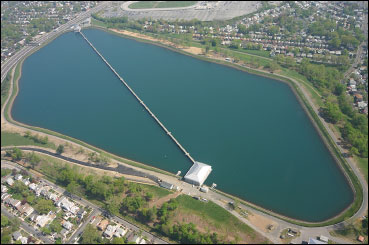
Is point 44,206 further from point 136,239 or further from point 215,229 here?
point 215,229

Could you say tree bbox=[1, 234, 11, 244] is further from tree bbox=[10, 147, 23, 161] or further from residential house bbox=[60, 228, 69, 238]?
tree bbox=[10, 147, 23, 161]

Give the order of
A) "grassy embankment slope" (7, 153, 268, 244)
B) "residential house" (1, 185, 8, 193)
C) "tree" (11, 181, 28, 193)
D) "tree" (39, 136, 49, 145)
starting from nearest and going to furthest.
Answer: "grassy embankment slope" (7, 153, 268, 244), "tree" (11, 181, 28, 193), "residential house" (1, 185, 8, 193), "tree" (39, 136, 49, 145)

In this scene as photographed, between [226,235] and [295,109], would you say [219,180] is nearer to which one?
[226,235]

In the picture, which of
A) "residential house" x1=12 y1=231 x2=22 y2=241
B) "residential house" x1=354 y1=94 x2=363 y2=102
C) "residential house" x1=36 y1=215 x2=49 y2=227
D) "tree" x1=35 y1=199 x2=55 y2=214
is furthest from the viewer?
"residential house" x1=354 y1=94 x2=363 y2=102

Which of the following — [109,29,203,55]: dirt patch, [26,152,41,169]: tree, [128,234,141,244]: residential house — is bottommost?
[128,234,141,244]: residential house

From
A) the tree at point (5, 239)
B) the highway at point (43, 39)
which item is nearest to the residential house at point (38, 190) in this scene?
the tree at point (5, 239)

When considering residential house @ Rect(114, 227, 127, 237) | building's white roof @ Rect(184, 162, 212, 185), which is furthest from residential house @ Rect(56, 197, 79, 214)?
building's white roof @ Rect(184, 162, 212, 185)

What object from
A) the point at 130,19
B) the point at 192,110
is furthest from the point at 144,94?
the point at 130,19

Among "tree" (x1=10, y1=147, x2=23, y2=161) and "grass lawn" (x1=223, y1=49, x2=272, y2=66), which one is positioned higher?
"grass lawn" (x1=223, y1=49, x2=272, y2=66)
